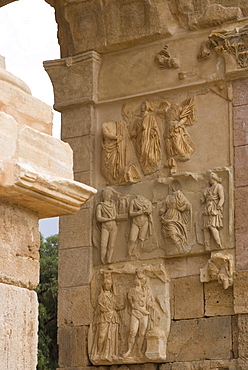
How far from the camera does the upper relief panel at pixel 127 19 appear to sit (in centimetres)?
1406

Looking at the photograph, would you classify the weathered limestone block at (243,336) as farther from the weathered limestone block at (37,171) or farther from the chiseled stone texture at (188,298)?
the weathered limestone block at (37,171)

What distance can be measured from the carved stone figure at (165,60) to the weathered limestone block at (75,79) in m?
1.20

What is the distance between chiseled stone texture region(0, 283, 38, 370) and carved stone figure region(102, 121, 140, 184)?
866 cm

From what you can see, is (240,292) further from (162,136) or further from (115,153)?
(115,153)

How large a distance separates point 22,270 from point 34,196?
55 cm

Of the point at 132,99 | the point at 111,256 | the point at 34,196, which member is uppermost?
the point at 132,99

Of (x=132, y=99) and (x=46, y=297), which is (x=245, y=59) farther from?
(x=46, y=297)

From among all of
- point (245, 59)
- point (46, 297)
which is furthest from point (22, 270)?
point (46, 297)

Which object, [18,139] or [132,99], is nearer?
[18,139]

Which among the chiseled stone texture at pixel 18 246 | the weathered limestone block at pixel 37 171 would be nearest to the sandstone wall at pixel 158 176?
the chiseled stone texture at pixel 18 246

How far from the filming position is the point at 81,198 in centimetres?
567

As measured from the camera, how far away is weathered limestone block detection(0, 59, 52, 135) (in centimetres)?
546

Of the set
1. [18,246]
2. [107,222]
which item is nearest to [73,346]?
[107,222]

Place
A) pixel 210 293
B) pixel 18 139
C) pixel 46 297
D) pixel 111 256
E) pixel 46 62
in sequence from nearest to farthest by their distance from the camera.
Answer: pixel 18 139, pixel 210 293, pixel 111 256, pixel 46 62, pixel 46 297
